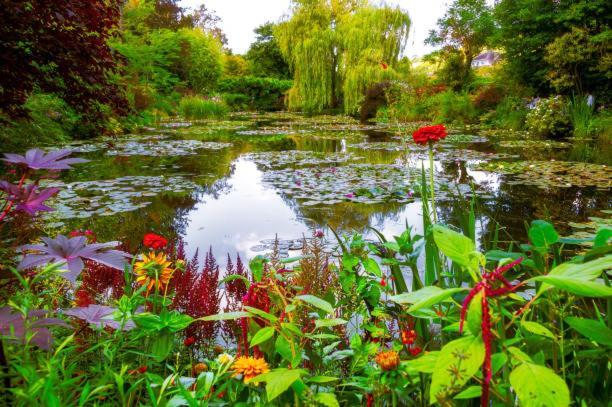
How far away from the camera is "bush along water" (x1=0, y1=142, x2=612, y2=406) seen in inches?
20.2

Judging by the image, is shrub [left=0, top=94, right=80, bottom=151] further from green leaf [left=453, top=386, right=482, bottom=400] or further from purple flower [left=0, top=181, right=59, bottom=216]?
green leaf [left=453, top=386, right=482, bottom=400]

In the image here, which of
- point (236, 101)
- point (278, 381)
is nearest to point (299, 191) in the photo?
point (278, 381)

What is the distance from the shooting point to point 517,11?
11344mm

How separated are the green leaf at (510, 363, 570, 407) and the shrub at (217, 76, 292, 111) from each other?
27.3 meters

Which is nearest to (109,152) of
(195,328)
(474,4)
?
(195,328)

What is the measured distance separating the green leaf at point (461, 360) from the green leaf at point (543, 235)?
1.27 ft

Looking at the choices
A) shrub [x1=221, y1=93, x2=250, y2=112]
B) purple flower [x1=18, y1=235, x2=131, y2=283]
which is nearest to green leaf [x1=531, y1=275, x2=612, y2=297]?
purple flower [x1=18, y1=235, x2=131, y2=283]

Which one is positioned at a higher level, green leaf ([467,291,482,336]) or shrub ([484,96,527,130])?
shrub ([484,96,527,130])

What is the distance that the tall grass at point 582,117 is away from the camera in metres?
9.33

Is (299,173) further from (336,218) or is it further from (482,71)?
(482,71)

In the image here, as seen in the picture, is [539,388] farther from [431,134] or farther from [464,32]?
[464,32]

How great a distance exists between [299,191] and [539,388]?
4.56 metres

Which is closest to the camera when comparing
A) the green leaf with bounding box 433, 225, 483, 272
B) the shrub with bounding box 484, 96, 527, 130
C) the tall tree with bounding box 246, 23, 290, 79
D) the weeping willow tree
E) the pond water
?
the green leaf with bounding box 433, 225, 483, 272

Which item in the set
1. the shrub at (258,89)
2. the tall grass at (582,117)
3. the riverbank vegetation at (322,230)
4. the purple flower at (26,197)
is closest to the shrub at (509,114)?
the riverbank vegetation at (322,230)
